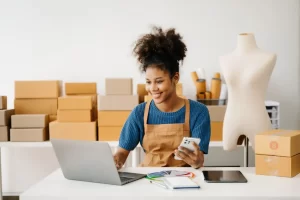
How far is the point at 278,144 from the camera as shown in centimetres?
170

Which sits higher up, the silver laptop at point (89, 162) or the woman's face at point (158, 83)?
the woman's face at point (158, 83)

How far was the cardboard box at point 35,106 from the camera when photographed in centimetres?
308

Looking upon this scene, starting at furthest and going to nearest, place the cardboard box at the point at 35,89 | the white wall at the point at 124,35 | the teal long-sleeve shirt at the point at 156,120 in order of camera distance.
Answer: the white wall at the point at 124,35, the cardboard box at the point at 35,89, the teal long-sleeve shirt at the point at 156,120

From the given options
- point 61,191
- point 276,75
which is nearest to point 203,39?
point 276,75

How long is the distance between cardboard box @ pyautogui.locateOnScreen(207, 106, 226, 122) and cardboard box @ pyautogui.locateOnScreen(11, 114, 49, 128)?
1146 mm

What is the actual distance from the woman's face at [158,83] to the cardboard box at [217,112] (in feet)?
2.80

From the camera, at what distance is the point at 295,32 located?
10.9 ft

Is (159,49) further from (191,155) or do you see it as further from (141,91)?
(141,91)

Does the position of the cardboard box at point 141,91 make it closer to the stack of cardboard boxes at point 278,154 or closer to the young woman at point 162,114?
the young woman at point 162,114

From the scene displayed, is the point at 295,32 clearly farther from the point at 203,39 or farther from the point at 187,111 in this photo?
the point at 187,111

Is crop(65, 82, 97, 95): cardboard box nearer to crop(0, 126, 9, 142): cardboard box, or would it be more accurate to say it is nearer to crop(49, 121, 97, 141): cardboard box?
crop(49, 121, 97, 141): cardboard box

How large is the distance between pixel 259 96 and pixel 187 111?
1.21 ft

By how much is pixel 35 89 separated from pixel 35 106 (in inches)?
4.9

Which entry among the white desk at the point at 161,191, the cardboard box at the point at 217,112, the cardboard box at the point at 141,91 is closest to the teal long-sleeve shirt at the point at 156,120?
the white desk at the point at 161,191
